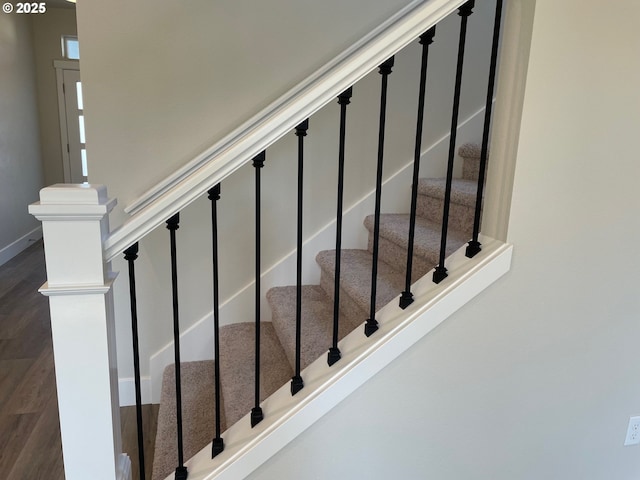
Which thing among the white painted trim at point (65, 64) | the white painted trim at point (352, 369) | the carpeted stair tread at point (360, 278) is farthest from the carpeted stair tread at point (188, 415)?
the white painted trim at point (65, 64)

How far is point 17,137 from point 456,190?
17.5ft

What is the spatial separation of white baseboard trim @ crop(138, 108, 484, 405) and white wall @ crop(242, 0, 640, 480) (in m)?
1.12

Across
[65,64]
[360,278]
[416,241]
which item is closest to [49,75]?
[65,64]

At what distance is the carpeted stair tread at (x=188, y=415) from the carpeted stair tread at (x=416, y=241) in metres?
0.94

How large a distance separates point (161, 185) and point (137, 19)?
79 centimetres

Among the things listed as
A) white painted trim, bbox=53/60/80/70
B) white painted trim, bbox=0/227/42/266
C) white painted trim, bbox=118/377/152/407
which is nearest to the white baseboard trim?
white painted trim, bbox=118/377/152/407

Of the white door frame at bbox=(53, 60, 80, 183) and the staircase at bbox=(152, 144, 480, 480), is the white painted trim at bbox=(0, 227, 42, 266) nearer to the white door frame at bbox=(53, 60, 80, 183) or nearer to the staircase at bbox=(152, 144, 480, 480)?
the white door frame at bbox=(53, 60, 80, 183)

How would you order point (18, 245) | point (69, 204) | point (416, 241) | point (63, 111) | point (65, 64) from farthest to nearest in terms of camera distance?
point (63, 111) → point (65, 64) → point (18, 245) → point (416, 241) → point (69, 204)

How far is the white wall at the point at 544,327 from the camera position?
1167 mm

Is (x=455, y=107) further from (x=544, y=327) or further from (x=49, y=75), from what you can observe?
(x=49, y=75)

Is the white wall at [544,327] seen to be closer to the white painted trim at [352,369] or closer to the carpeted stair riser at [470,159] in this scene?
the white painted trim at [352,369]

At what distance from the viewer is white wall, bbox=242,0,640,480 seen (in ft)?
3.83

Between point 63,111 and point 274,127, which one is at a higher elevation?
point 63,111

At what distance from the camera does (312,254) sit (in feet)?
7.60
